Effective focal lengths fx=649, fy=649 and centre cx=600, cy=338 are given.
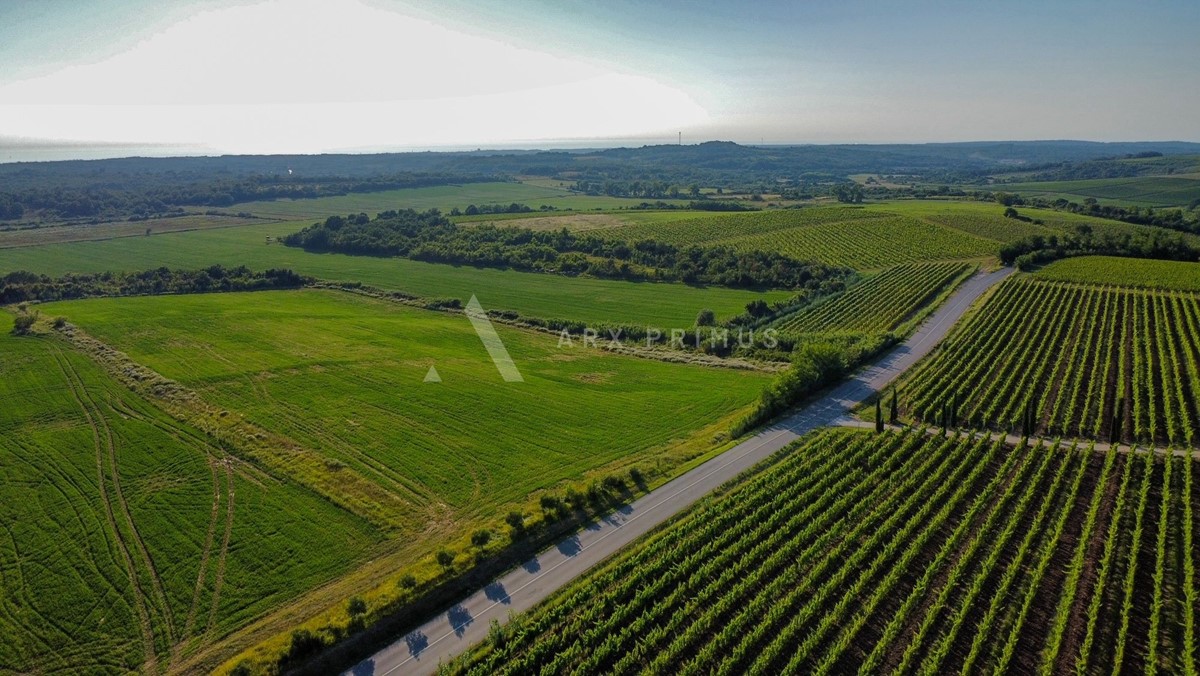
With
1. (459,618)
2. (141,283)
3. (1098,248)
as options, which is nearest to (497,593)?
(459,618)

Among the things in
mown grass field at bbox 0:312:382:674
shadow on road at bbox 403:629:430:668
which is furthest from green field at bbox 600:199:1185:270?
shadow on road at bbox 403:629:430:668

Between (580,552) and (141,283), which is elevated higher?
(141,283)

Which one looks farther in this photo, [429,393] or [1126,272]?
[1126,272]

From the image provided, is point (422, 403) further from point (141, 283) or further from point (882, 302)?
point (141, 283)

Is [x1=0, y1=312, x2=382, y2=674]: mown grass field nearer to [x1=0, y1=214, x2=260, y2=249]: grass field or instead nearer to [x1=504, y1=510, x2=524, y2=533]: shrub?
[x1=504, y1=510, x2=524, y2=533]: shrub

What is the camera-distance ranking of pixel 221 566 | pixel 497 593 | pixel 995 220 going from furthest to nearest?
pixel 995 220 → pixel 221 566 → pixel 497 593

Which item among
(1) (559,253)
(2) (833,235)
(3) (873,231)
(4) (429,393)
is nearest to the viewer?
(4) (429,393)

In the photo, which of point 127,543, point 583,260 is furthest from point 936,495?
point 583,260

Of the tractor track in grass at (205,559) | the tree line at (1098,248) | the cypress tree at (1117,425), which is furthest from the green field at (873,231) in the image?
the tractor track in grass at (205,559)
